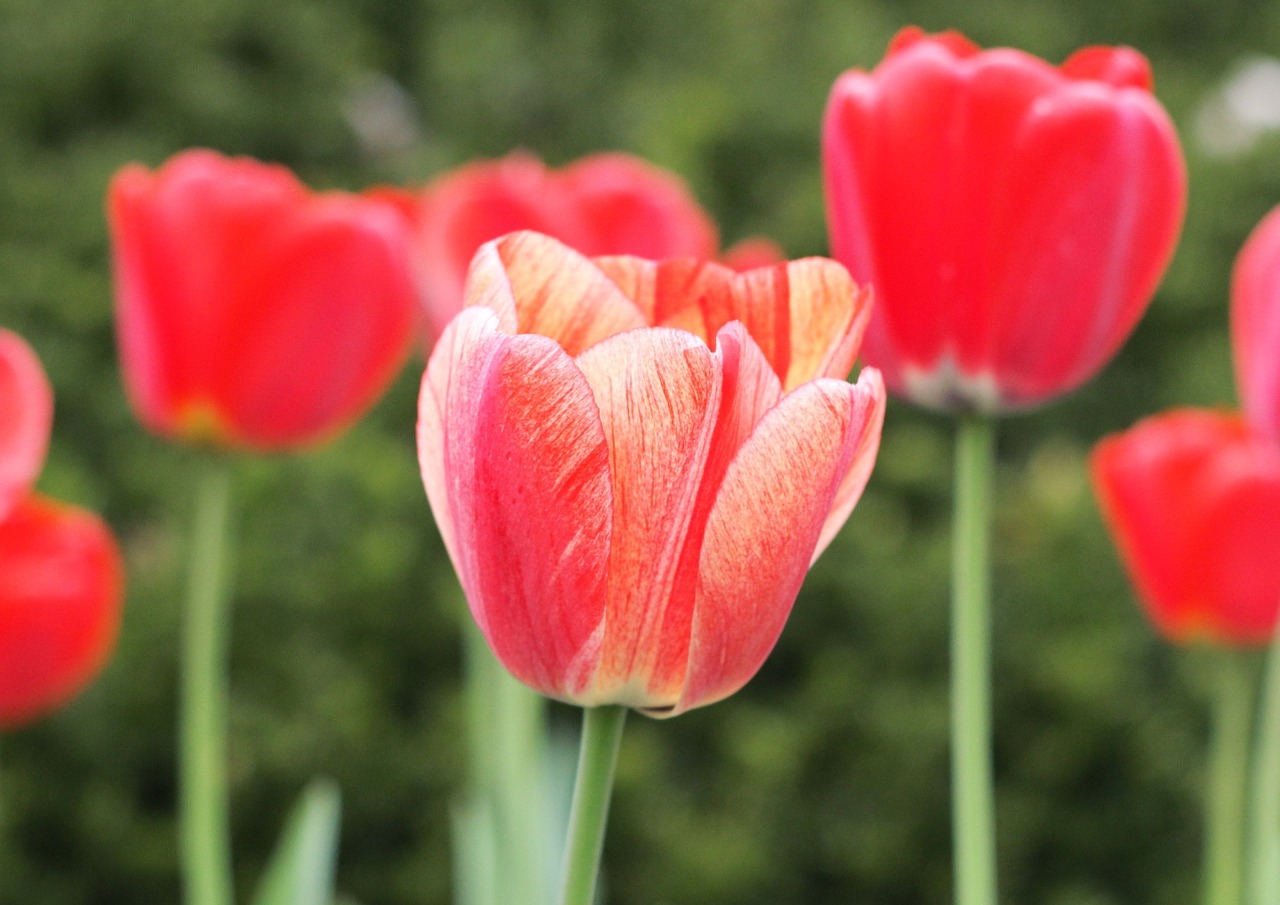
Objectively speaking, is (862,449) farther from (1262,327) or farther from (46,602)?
(46,602)

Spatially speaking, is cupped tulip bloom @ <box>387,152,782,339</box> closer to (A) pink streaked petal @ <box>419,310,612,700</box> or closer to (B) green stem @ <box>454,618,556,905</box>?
(B) green stem @ <box>454,618,556,905</box>

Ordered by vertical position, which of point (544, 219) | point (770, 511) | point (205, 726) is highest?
point (544, 219)

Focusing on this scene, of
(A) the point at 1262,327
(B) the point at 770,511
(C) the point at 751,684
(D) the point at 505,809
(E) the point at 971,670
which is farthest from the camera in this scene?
(C) the point at 751,684

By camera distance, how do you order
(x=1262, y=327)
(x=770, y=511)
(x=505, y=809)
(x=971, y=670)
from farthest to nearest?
(x=505, y=809)
(x=1262, y=327)
(x=971, y=670)
(x=770, y=511)

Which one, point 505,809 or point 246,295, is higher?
point 246,295

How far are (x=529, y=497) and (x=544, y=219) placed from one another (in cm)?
51

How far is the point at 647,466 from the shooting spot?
0.31m

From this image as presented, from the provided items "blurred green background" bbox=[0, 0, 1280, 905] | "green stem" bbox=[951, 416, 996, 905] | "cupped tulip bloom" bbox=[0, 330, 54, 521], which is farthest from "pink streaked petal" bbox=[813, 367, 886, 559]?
"blurred green background" bbox=[0, 0, 1280, 905]

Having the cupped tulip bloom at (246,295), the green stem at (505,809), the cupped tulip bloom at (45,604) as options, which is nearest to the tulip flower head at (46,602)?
the cupped tulip bloom at (45,604)

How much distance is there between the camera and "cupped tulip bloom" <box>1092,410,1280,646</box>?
77 centimetres

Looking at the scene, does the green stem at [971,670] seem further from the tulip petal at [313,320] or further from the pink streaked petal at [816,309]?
the tulip petal at [313,320]

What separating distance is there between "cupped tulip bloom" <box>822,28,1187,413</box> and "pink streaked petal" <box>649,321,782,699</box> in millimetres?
171

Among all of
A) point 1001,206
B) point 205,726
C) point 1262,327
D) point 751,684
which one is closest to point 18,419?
point 205,726

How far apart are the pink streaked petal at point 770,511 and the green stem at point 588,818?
2cm
